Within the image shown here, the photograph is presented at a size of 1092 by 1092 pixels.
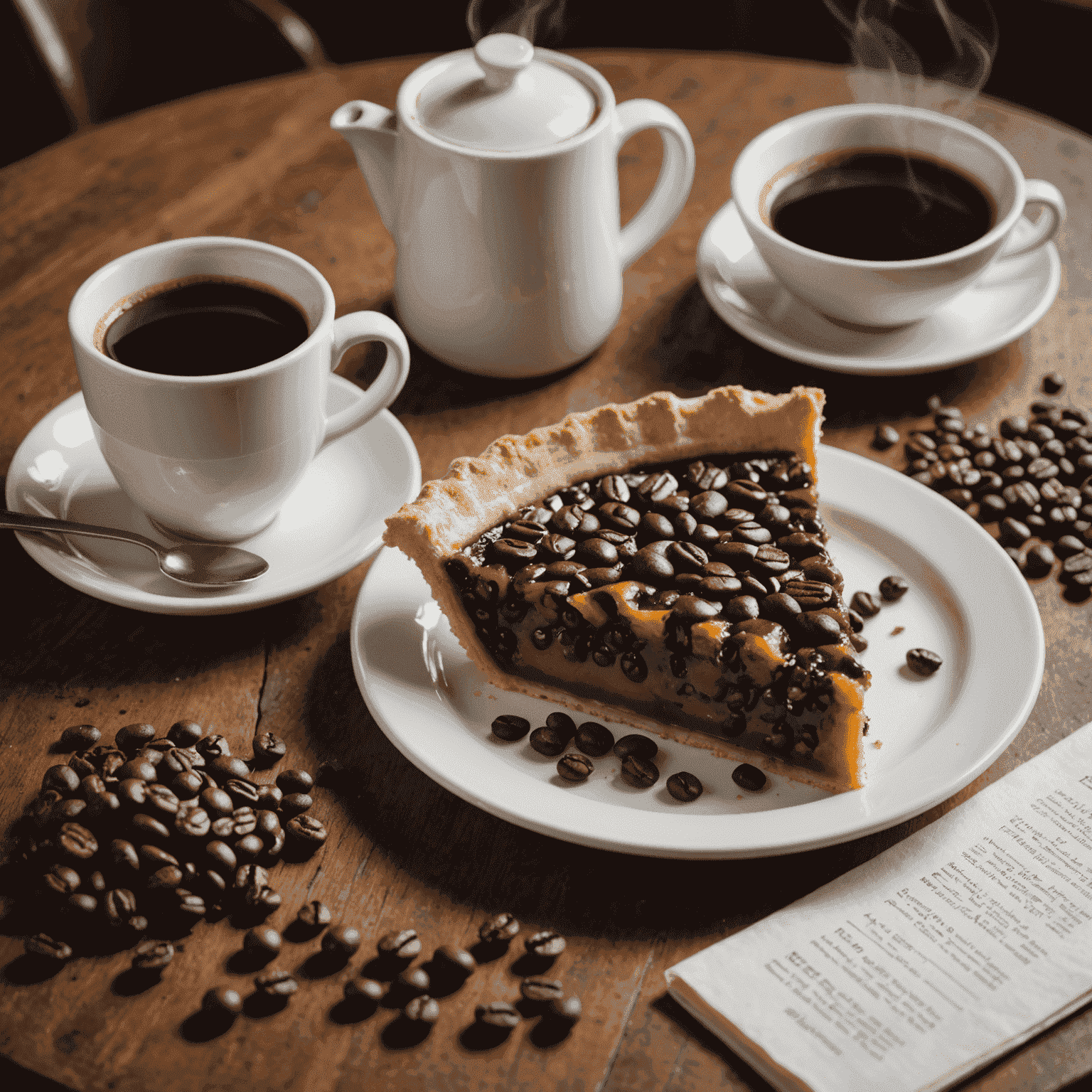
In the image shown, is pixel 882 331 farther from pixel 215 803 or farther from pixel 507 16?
pixel 215 803

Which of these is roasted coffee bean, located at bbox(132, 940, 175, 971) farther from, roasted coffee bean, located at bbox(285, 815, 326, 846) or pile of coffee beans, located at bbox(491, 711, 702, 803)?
pile of coffee beans, located at bbox(491, 711, 702, 803)

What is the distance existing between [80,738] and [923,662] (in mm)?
1369

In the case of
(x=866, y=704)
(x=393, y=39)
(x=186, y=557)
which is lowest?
(x=393, y=39)

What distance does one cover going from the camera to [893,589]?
1993mm

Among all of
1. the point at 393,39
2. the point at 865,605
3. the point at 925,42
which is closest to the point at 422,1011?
the point at 865,605

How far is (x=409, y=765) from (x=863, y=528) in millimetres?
956

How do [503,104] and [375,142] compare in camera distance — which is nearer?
[503,104]

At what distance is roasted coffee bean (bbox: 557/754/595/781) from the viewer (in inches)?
67.6

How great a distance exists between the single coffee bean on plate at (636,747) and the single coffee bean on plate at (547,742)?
9 centimetres

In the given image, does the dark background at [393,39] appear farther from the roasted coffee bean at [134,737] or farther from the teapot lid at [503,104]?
the roasted coffee bean at [134,737]

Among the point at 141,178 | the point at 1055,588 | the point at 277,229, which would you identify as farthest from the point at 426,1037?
the point at 141,178

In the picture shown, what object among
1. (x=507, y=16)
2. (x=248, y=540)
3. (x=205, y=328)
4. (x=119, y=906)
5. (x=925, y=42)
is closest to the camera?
(x=119, y=906)

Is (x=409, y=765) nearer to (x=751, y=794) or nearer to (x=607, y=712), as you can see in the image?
(x=607, y=712)

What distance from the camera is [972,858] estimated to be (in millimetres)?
1622
